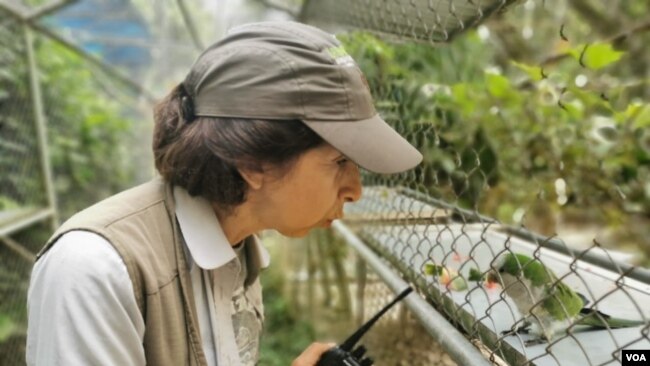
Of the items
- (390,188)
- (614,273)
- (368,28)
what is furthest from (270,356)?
(614,273)

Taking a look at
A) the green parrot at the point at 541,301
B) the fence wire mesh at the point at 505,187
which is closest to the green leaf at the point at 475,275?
the fence wire mesh at the point at 505,187

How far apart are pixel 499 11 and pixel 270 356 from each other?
8.90ft

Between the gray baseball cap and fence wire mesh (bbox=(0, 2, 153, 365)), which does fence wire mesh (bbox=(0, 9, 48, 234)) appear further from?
the gray baseball cap

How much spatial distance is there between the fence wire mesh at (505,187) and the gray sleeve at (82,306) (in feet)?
2.07

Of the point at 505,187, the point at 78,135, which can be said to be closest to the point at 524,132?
the point at 505,187

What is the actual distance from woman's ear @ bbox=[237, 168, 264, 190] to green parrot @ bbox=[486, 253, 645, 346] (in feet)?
1.59

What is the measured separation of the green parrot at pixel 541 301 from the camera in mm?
896

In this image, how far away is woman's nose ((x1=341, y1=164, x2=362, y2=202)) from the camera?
3.72 feet

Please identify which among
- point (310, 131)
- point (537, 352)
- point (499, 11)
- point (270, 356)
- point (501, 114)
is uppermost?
point (501, 114)

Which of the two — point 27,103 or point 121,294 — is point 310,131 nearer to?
point 121,294

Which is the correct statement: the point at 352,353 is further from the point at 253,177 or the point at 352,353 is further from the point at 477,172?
the point at 477,172

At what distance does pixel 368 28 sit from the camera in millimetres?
1924

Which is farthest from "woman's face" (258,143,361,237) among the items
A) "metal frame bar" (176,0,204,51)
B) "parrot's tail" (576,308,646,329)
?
"metal frame bar" (176,0,204,51)

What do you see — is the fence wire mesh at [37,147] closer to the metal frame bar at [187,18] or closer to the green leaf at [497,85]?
the metal frame bar at [187,18]
